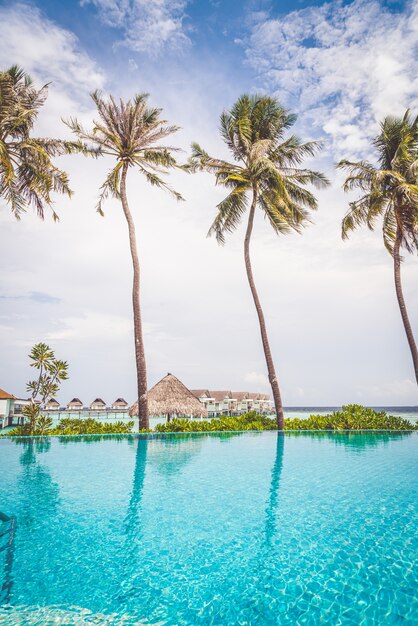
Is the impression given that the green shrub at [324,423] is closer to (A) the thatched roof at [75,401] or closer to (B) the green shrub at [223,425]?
(B) the green shrub at [223,425]

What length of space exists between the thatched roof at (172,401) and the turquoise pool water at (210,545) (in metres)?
11.1

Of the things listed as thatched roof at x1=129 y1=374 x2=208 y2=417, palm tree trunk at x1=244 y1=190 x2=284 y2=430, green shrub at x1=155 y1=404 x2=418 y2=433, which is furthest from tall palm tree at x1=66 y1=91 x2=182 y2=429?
thatched roof at x1=129 y1=374 x2=208 y2=417

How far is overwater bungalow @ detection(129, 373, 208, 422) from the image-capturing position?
63.9 ft

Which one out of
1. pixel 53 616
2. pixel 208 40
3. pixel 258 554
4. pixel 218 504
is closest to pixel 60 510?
pixel 218 504

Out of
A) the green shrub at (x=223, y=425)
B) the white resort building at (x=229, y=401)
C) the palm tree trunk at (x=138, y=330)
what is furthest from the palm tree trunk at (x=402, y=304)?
the white resort building at (x=229, y=401)

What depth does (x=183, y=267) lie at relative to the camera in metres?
19.4

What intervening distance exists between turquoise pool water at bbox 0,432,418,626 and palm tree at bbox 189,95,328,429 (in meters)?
8.71

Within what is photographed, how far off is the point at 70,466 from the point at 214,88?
42.7 ft

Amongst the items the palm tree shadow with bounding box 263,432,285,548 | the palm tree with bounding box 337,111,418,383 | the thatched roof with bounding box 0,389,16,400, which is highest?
the palm tree with bounding box 337,111,418,383

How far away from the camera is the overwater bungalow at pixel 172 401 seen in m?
19.5

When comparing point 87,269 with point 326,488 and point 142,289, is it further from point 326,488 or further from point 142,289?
point 326,488

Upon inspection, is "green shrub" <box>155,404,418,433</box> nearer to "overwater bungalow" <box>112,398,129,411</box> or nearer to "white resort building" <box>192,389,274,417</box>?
"white resort building" <box>192,389,274,417</box>

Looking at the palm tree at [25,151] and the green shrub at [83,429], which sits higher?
the palm tree at [25,151]

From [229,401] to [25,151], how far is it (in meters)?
36.5
